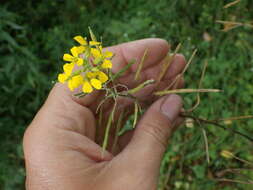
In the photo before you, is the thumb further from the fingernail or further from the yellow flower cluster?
the yellow flower cluster

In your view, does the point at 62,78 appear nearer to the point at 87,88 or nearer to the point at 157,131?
the point at 87,88

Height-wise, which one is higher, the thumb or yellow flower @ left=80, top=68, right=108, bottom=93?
yellow flower @ left=80, top=68, right=108, bottom=93

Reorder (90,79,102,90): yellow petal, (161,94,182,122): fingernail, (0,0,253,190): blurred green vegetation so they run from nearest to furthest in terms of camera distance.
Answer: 1. (90,79,102,90): yellow petal
2. (161,94,182,122): fingernail
3. (0,0,253,190): blurred green vegetation

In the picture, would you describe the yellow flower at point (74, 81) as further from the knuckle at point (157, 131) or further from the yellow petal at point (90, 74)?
the knuckle at point (157, 131)

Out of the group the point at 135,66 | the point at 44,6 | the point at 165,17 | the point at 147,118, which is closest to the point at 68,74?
the point at 147,118

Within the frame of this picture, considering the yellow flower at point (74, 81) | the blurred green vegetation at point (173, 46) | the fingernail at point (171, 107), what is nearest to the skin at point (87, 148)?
the fingernail at point (171, 107)

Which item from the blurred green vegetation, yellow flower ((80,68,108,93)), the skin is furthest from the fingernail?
the blurred green vegetation

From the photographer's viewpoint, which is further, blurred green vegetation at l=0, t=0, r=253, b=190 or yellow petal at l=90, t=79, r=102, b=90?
blurred green vegetation at l=0, t=0, r=253, b=190
